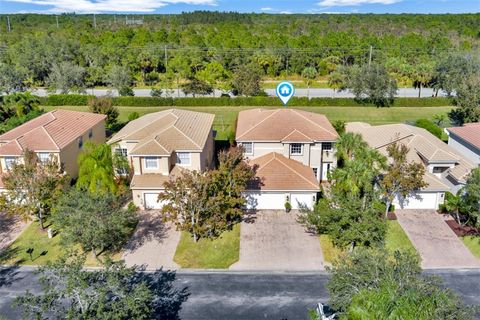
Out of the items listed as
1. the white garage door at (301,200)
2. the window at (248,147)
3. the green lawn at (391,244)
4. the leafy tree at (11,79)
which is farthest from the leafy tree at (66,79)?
the green lawn at (391,244)

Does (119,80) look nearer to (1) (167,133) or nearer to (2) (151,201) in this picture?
(1) (167,133)

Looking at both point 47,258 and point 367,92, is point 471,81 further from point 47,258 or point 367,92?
point 47,258

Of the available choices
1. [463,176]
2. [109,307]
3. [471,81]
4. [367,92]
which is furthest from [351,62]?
[109,307]

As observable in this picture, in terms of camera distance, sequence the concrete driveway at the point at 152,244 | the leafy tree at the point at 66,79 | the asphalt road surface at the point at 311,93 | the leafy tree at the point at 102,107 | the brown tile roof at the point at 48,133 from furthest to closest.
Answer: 1. the asphalt road surface at the point at 311,93
2. the leafy tree at the point at 66,79
3. the leafy tree at the point at 102,107
4. the brown tile roof at the point at 48,133
5. the concrete driveway at the point at 152,244

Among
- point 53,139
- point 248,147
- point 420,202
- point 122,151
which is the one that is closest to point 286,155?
point 248,147

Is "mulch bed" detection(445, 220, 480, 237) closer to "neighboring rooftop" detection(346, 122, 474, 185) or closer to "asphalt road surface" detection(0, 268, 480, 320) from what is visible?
"neighboring rooftop" detection(346, 122, 474, 185)

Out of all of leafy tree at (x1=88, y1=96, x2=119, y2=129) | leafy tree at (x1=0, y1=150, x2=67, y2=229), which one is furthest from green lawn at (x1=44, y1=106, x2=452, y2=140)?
leafy tree at (x1=0, y1=150, x2=67, y2=229)

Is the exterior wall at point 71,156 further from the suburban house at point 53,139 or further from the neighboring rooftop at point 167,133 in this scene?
the neighboring rooftop at point 167,133
